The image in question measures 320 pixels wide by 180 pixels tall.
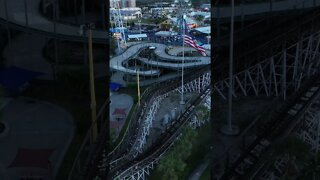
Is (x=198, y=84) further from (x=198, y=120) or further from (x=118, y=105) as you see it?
(x=118, y=105)

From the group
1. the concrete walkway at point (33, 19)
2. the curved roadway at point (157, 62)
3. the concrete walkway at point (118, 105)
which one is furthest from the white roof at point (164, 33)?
the concrete walkway at point (118, 105)

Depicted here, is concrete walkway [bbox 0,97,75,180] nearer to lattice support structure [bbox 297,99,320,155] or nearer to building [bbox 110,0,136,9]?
building [bbox 110,0,136,9]

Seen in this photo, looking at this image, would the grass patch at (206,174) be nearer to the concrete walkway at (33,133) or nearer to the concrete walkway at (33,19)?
the concrete walkway at (33,133)

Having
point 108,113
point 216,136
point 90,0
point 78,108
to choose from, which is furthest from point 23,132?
point 216,136

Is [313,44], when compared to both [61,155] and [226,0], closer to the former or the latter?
[226,0]

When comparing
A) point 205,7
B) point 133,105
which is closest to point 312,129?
point 205,7

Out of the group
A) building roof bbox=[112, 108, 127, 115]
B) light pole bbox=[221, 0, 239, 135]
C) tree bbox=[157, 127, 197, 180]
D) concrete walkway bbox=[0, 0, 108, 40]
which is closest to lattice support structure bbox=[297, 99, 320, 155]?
light pole bbox=[221, 0, 239, 135]
